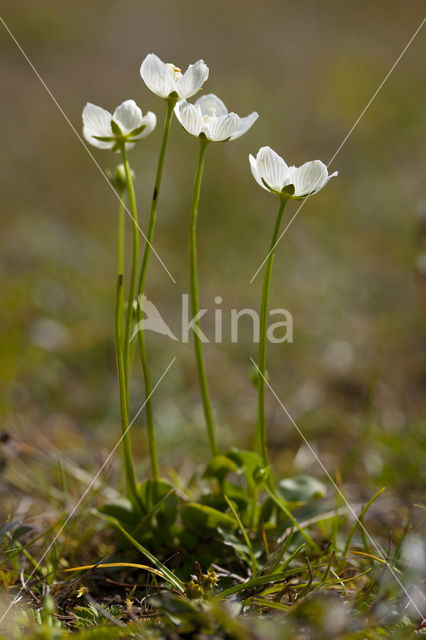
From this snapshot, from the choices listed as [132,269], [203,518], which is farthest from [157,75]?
[203,518]

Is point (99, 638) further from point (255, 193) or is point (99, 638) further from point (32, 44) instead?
point (32, 44)

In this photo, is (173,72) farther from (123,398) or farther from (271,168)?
(123,398)

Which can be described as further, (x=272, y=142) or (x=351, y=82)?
(x=351, y=82)

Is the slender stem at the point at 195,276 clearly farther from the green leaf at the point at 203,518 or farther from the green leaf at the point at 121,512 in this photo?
the green leaf at the point at 121,512

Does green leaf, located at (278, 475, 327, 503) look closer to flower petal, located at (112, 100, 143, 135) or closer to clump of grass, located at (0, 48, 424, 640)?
clump of grass, located at (0, 48, 424, 640)

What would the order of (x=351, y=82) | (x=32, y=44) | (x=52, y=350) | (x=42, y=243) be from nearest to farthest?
(x=52, y=350) < (x=42, y=243) < (x=351, y=82) < (x=32, y=44)

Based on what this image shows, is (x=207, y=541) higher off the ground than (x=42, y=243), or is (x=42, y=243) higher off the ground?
(x=42, y=243)

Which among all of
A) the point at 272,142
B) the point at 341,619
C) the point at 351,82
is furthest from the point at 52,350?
the point at 351,82
